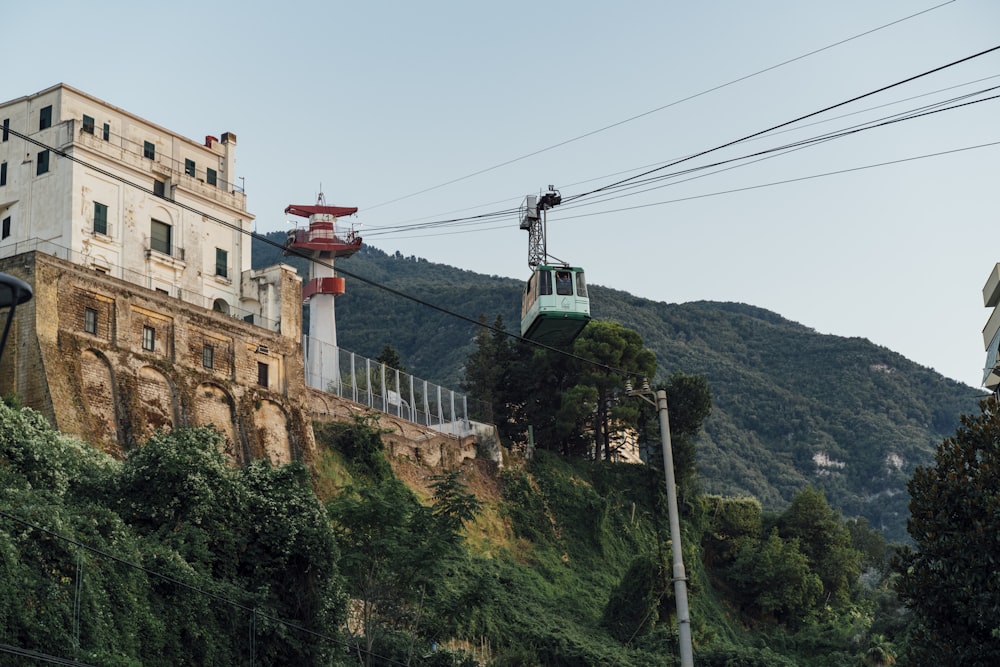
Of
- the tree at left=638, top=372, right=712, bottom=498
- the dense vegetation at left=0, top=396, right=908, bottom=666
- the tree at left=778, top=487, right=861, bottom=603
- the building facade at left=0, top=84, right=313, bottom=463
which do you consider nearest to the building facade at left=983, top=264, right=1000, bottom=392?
the dense vegetation at left=0, top=396, right=908, bottom=666

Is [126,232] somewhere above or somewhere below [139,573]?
above

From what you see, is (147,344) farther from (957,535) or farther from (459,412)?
(957,535)

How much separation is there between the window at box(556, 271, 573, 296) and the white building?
13404 millimetres

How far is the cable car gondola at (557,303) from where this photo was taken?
45531mm

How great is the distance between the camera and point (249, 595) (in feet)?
118

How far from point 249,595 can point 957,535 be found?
17.2 metres

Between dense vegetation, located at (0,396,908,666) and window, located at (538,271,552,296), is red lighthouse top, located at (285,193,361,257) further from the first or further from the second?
window, located at (538,271,552,296)

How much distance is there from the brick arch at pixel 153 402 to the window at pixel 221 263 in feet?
33.9

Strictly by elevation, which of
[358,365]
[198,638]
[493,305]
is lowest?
[198,638]

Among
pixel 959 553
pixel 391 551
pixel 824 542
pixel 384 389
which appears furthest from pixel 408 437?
pixel 959 553

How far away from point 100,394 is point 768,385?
415ft

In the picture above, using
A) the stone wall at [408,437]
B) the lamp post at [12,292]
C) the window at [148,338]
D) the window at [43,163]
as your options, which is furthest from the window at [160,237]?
the lamp post at [12,292]

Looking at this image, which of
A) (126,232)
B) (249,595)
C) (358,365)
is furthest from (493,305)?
(249,595)

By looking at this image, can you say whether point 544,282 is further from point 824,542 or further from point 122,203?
point 824,542
